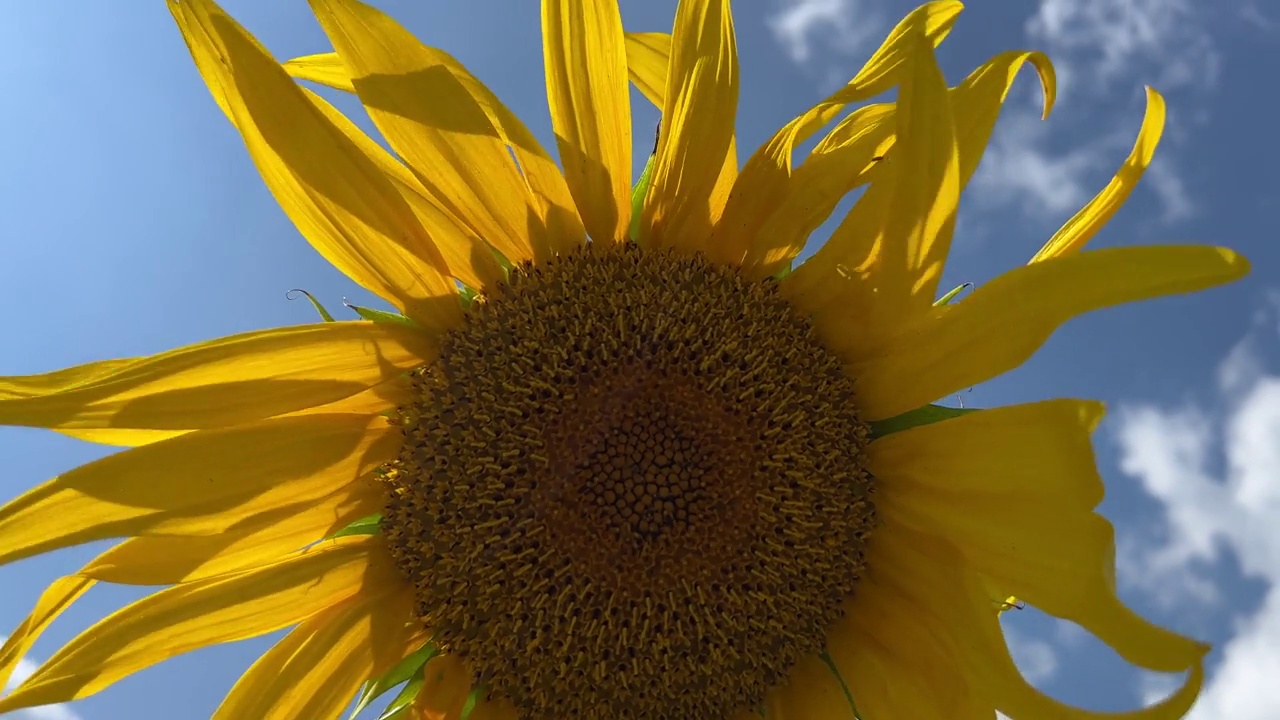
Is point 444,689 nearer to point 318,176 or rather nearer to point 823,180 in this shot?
point 318,176

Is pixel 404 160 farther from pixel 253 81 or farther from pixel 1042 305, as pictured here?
pixel 1042 305

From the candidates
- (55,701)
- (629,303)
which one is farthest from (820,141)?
(55,701)

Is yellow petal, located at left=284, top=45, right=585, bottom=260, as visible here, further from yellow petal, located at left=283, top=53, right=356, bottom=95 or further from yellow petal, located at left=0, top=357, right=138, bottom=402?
yellow petal, located at left=0, top=357, right=138, bottom=402

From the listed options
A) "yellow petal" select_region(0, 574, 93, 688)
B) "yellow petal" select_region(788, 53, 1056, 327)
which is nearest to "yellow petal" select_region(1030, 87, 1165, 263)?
"yellow petal" select_region(788, 53, 1056, 327)

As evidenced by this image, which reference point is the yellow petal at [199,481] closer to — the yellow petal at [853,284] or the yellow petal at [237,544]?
the yellow petal at [237,544]

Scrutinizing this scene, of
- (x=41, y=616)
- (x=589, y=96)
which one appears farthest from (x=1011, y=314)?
(x=41, y=616)
